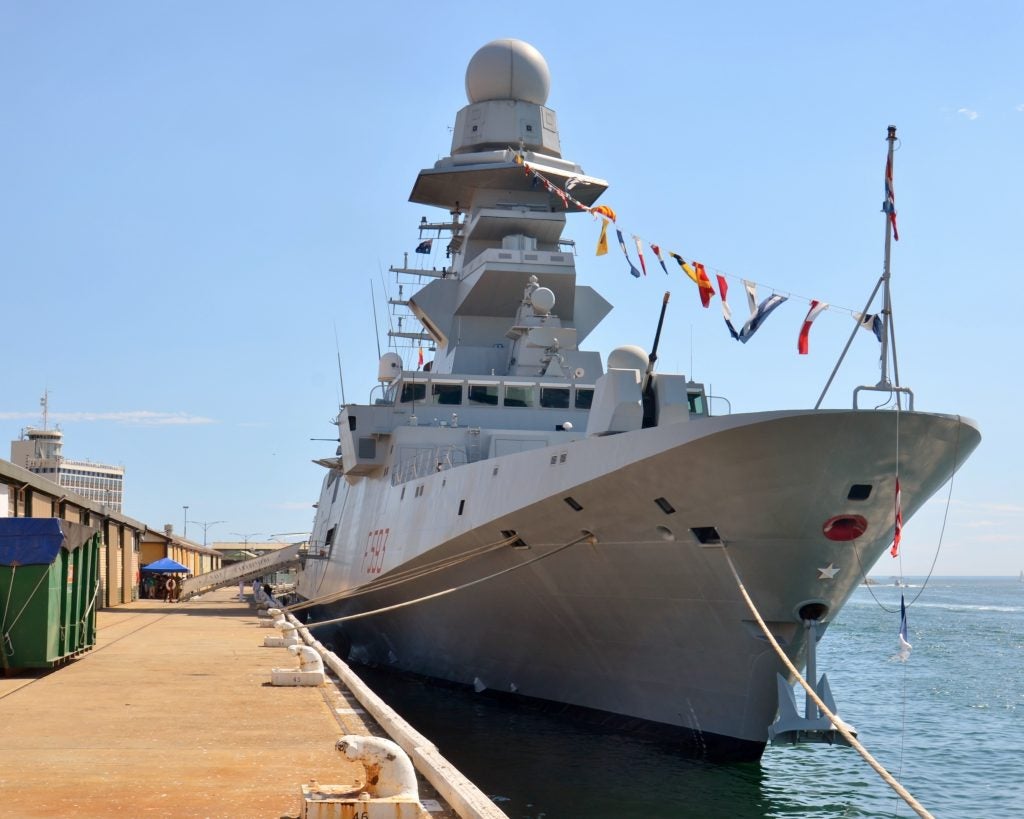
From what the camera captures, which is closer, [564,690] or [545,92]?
[564,690]

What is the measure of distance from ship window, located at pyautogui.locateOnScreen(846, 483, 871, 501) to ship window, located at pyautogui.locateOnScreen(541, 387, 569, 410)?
9459 millimetres

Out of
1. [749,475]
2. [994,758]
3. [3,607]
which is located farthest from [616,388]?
[994,758]

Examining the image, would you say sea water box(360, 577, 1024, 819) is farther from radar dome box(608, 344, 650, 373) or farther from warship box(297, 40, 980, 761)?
radar dome box(608, 344, 650, 373)

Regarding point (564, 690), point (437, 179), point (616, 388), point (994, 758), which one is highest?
point (437, 179)

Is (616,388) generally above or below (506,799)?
above

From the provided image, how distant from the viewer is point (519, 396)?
2078 cm

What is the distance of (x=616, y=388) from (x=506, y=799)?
4.78 metres

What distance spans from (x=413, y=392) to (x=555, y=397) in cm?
262

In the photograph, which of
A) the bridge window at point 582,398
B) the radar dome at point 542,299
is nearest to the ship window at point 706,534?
the bridge window at point 582,398

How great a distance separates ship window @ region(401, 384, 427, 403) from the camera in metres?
20.7

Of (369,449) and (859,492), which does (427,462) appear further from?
(859,492)

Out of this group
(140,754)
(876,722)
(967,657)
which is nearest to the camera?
(140,754)

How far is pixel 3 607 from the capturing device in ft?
40.2

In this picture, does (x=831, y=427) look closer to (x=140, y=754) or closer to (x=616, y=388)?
(x=616, y=388)
